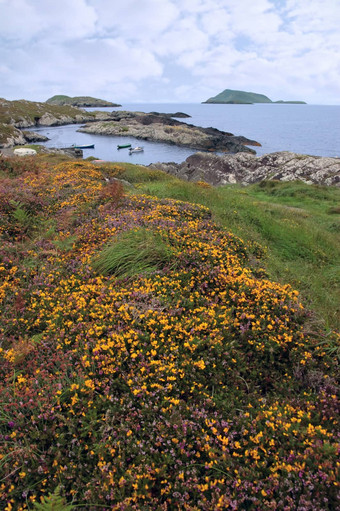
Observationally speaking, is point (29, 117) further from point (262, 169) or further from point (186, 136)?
point (262, 169)

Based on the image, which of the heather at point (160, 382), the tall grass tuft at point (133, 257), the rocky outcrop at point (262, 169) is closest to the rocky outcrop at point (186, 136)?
the rocky outcrop at point (262, 169)

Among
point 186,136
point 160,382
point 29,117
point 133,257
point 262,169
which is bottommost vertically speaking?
point 160,382

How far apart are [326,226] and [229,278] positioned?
1123cm

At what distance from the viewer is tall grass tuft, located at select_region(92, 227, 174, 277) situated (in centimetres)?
638

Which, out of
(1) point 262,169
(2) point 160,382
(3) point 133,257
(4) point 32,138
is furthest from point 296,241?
(4) point 32,138

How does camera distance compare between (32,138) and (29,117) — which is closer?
(32,138)

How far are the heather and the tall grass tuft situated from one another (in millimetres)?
34

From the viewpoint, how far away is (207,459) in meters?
3.33

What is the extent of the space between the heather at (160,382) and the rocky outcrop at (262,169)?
77.7 ft

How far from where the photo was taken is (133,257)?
21.5ft

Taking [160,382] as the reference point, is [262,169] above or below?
above

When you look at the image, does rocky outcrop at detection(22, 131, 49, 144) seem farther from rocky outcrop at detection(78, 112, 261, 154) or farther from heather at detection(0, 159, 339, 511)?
heather at detection(0, 159, 339, 511)

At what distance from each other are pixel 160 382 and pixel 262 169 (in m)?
34.5

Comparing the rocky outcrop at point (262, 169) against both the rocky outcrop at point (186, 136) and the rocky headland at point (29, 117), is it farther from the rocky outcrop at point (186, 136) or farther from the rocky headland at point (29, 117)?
the rocky headland at point (29, 117)
